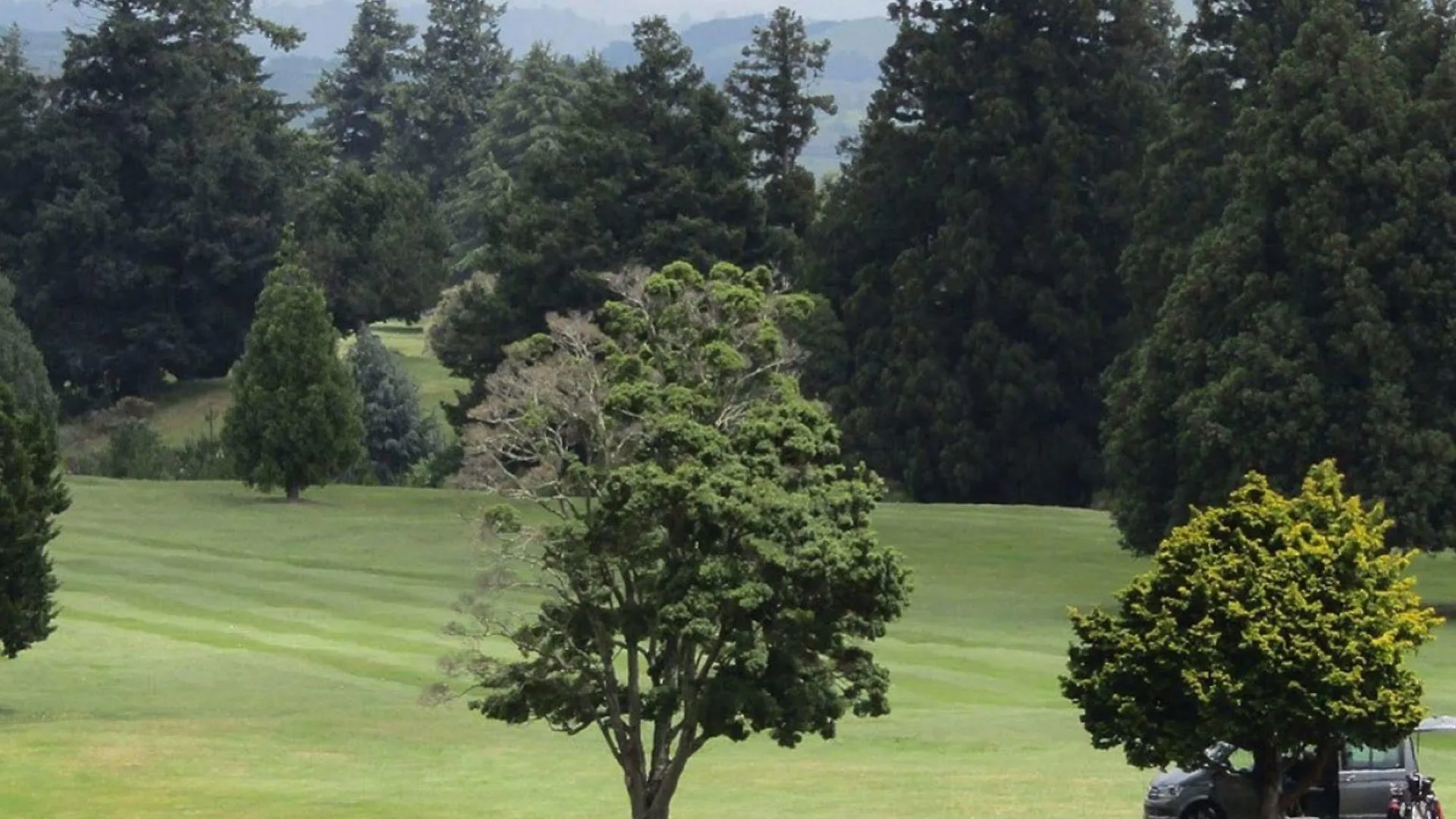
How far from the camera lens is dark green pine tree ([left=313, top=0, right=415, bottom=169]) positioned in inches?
6432

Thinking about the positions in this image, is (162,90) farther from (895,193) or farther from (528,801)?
(528,801)

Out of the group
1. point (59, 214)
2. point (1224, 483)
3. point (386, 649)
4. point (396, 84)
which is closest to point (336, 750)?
point (386, 649)

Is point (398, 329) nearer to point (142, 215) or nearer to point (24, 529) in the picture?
point (142, 215)

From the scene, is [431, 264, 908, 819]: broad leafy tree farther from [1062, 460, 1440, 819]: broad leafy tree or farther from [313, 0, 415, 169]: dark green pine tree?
[313, 0, 415, 169]: dark green pine tree

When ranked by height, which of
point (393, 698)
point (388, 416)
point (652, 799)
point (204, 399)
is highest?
point (204, 399)

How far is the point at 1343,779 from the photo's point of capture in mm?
26750

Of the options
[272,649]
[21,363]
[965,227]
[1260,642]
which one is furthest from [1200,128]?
[1260,642]

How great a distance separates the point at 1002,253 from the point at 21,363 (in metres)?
28.7

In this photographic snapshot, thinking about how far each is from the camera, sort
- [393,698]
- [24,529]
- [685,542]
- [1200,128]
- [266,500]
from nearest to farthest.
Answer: [685,542] → [24,529] → [393,698] → [1200,128] → [266,500]

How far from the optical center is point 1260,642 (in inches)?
917

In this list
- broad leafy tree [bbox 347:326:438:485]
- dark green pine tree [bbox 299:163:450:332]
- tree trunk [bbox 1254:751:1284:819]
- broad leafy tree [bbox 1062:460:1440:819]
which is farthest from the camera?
dark green pine tree [bbox 299:163:450:332]

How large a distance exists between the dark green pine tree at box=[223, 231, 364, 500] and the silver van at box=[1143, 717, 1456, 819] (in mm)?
45940

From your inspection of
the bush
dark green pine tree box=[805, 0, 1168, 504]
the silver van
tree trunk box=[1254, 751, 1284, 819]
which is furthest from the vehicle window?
the bush

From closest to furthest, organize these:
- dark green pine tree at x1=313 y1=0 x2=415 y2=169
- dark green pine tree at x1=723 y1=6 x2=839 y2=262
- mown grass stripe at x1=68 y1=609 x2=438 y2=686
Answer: mown grass stripe at x1=68 y1=609 x2=438 y2=686, dark green pine tree at x1=723 y1=6 x2=839 y2=262, dark green pine tree at x1=313 y1=0 x2=415 y2=169
